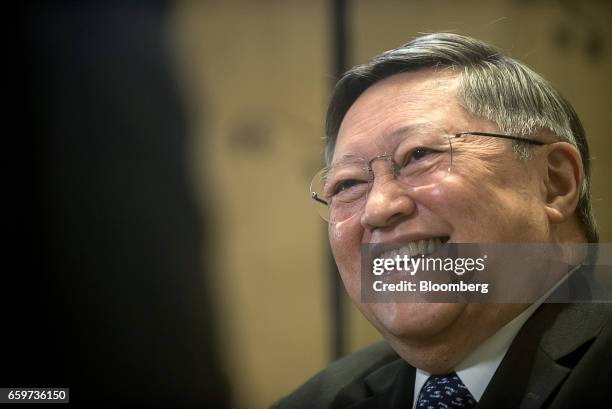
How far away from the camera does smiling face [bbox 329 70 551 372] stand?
131cm

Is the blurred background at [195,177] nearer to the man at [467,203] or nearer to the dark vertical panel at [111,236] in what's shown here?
the dark vertical panel at [111,236]

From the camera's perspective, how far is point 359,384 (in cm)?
157

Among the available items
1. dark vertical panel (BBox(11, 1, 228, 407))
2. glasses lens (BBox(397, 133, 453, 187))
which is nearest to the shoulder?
glasses lens (BBox(397, 133, 453, 187))

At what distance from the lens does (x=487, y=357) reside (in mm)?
1322

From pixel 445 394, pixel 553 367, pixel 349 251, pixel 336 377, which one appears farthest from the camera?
A: pixel 336 377

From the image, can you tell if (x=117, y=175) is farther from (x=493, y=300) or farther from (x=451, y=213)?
(x=493, y=300)

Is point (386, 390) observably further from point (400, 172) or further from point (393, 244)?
point (400, 172)

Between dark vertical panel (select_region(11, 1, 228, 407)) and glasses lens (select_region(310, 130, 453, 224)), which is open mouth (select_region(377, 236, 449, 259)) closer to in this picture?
glasses lens (select_region(310, 130, 453, 224))

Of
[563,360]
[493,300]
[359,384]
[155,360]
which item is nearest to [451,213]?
[493,300]

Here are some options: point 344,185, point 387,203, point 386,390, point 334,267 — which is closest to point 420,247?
point 387,203

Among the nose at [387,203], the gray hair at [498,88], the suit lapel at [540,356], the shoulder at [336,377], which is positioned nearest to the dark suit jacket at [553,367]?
the suit lapel at [540,356]

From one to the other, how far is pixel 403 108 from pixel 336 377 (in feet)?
2.24

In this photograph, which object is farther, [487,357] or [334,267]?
[334,267]

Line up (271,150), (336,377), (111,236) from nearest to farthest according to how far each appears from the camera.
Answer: (111,236), (336,377), (271,150)
